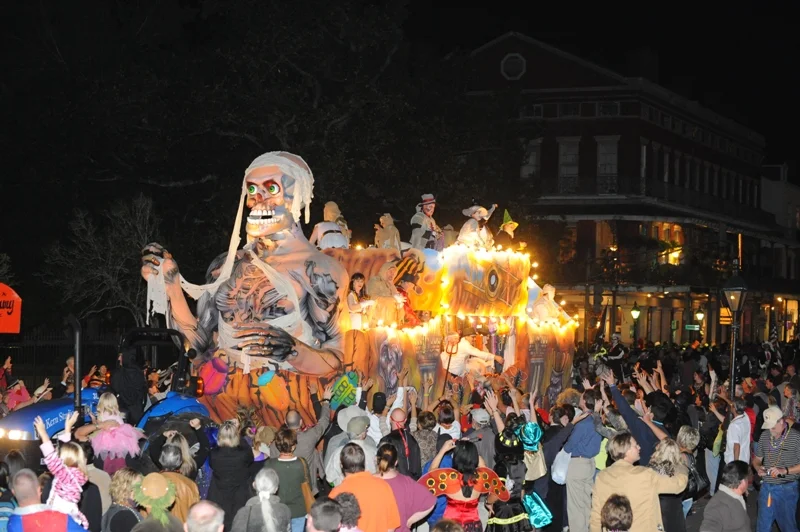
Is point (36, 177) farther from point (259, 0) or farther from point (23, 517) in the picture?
point (23, 517)

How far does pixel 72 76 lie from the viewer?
2984 cm

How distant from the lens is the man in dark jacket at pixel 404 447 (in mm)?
11264

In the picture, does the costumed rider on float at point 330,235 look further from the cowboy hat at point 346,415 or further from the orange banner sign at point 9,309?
the cowboy hat at point 346,415

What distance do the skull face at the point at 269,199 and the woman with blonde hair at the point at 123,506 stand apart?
8.81 meters

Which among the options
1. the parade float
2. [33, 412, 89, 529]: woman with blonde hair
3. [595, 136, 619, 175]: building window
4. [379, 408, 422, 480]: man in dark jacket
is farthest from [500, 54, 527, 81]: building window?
[33, 412, 89, 529]: woman with blonde hair

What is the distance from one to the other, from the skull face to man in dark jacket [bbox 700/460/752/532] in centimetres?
882

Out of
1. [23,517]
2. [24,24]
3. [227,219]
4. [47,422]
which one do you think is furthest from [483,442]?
[24,24]

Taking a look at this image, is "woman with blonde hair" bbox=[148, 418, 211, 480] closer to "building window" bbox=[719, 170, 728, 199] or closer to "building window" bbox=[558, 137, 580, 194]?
"building window" bbox=[558, 137, 580, 194]

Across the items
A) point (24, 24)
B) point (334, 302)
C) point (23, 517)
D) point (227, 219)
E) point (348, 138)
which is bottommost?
point (23, 517)

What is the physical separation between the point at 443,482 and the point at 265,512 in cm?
216

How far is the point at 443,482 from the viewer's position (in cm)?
1027

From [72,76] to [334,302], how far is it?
14.9 m

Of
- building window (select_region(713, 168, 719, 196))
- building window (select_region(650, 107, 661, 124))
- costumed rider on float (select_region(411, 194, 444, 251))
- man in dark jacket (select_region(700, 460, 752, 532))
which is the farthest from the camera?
building window (select_region(713, 168, 719, 196))

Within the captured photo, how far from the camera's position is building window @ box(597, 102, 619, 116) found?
53.7 metres
